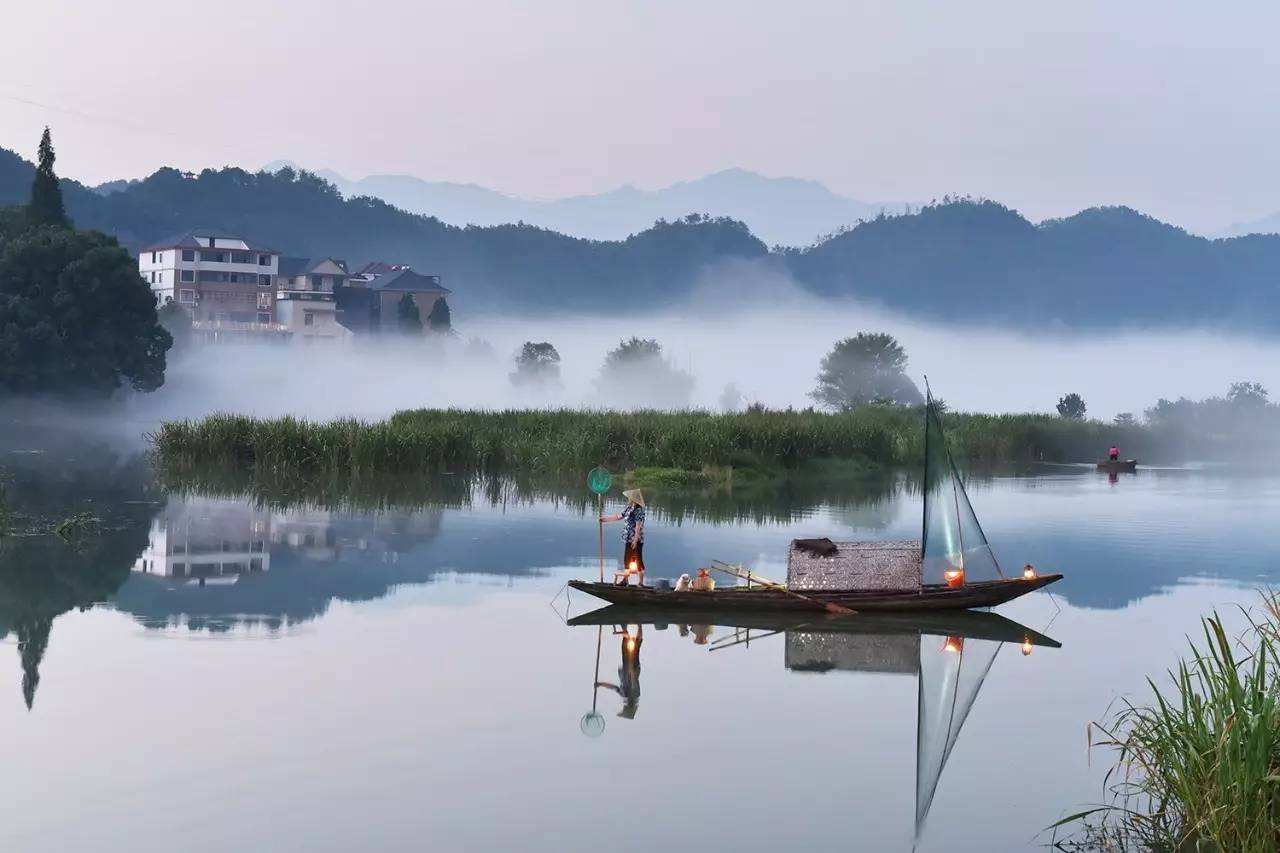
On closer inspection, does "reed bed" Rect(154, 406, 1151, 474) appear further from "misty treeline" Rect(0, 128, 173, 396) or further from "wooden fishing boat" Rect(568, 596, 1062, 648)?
"misty treeline" Rect(0, 128, 173, 396)

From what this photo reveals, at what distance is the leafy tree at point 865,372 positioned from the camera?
104m

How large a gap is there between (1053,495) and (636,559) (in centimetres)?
2410

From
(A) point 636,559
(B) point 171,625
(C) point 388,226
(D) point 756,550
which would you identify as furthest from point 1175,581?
(C) point 388,226

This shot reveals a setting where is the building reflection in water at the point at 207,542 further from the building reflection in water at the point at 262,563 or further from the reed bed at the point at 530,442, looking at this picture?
the reed bed at the point at 530,442

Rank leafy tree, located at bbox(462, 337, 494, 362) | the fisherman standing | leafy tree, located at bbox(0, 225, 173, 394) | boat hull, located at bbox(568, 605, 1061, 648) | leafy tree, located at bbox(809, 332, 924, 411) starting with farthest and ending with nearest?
leafy tree, located at bbox(462, 337, 494, 362), leafy tree, located at bbox(809, 332, 924, 411), leafy tree, located at bbox(0, 225, 173, 394), the fisherman standing, boat hull, located at bbox(568, 605, 1061, 648)

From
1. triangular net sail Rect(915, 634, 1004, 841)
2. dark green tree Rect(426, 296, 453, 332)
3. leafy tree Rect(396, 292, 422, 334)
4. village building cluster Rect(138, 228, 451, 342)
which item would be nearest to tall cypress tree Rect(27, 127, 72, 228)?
village building cluster Rect(138, 228, 451, 342)

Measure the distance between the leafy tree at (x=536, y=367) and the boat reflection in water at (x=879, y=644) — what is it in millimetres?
98874

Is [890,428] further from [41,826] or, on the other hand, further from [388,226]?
[388,226]

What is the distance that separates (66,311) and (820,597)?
6053 cm

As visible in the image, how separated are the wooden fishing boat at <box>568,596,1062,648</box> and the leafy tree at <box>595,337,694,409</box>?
334ft

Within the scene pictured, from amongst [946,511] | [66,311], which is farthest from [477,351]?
[946,511]

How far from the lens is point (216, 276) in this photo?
4550 inches

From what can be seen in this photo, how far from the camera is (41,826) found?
1072 centimetres

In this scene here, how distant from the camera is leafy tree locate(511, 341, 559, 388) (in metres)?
119
